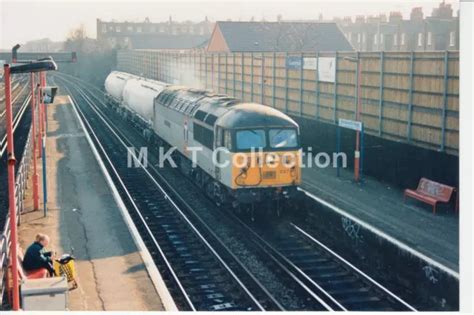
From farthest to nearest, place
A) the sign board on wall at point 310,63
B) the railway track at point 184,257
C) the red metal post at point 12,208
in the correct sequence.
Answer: the sign board on wall at point 310,63, the railway track at point 184,257, the red metal post at point 12,208

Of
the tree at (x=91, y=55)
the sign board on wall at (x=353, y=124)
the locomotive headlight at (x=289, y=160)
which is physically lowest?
the locomotive headlight at (x=289, y=160)

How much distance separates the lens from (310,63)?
24.3 metres

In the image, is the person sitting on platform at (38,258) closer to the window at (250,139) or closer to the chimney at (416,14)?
the window at (250,139)

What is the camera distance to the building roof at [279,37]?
42938mm

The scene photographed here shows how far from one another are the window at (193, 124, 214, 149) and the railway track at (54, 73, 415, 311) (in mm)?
2607

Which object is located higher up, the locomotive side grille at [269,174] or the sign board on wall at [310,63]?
the sign board on wall at [310,63]

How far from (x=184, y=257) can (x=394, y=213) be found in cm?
525

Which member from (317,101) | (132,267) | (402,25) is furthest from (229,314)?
(402,25)

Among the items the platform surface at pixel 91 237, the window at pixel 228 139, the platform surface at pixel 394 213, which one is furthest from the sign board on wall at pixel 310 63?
the platform surface at pixel 91 237

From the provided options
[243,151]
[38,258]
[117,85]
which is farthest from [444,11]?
[38,258]

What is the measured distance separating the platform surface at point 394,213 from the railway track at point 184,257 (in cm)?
348

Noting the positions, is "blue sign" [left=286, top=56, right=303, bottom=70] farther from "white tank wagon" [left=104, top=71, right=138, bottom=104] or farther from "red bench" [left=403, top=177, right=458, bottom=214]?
"white tank wagon" [left=104, top=71, right=138, bottom=104]

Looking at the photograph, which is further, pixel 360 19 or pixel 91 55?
pixel 91 55

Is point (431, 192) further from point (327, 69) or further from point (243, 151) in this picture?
point (327, 69)
